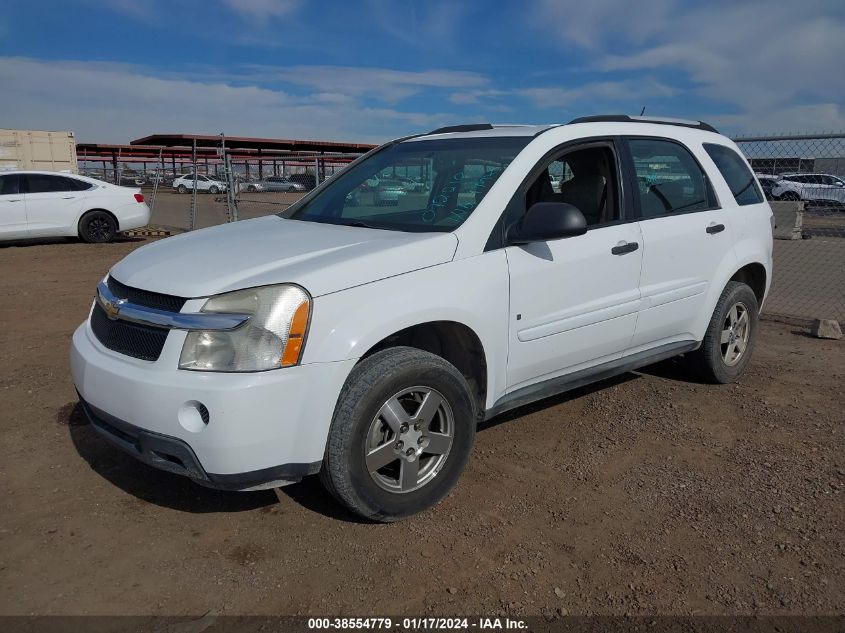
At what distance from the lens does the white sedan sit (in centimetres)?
1289

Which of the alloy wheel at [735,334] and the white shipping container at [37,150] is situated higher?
the white shipping container at [37,150]

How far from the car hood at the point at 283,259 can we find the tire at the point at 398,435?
41 cm

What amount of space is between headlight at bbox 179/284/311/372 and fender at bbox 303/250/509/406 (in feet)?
0.22

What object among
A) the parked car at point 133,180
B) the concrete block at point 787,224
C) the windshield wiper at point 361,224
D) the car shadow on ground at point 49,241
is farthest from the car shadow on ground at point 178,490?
the parked car at point 133,180

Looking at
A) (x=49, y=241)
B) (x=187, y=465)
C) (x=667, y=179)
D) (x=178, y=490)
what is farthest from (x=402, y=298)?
(x=49, y=241)

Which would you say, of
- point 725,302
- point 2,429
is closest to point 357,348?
point 2,429

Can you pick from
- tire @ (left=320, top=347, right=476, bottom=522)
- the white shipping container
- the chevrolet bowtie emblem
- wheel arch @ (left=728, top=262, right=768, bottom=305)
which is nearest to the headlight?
tire @ (left=320, top=347, right=476, bottom=522)

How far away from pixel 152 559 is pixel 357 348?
126 centimetres

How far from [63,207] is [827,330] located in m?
12.8

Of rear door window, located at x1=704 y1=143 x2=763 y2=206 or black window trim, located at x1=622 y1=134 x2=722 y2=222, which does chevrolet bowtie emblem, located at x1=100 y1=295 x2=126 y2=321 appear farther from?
rear door window, located at x1=704 y1=143 x2=763 y2=206

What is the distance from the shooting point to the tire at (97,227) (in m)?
13.5

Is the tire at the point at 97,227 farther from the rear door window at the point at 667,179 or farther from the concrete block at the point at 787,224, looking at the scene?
the concrete block at the point at 787,224

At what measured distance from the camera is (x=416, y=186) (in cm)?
428

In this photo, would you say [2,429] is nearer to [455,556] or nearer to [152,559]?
[152,559]
